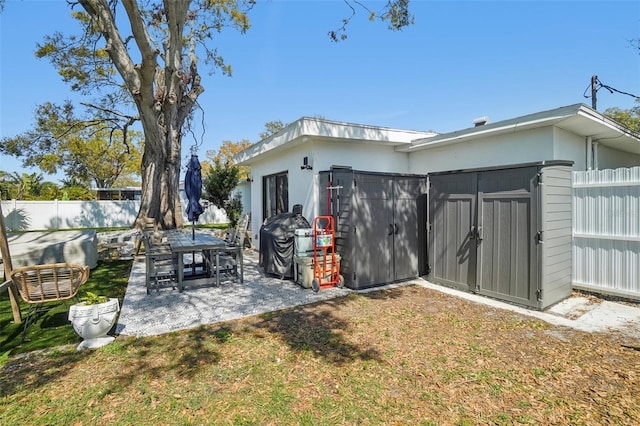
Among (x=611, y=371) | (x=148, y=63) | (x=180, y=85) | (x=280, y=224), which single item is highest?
(x=180, y=85)

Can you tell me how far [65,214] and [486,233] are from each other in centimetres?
2541

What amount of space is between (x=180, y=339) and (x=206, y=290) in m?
2.20

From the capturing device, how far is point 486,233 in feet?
16.7

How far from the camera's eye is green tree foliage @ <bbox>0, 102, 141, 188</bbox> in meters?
15.8

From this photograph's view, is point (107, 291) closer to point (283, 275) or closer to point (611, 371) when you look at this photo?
point (283, 275)

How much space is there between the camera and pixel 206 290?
228 inches

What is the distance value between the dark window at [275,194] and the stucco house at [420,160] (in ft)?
0.20

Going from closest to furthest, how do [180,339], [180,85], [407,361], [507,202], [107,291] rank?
[407,361] → [180,339] → [507,202] → [107,291] → [180,85]

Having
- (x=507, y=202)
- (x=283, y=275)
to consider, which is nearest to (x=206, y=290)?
(x=283, y=275)

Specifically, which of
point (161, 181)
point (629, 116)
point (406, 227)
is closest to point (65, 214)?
point (161, 181)

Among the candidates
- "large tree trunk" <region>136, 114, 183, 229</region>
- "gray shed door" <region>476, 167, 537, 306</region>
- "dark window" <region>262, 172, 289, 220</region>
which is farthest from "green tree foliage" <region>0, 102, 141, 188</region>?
"gray shed door" <region>476, 167, 537, 306</region>

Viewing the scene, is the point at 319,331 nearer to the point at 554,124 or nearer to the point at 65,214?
the point at 554,124

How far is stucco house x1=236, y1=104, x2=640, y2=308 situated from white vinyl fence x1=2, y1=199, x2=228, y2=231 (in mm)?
13640

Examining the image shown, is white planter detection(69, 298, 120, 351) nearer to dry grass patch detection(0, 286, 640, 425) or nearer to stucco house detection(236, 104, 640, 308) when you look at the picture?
dry grass patch detection(0, 286, 640, 425)
